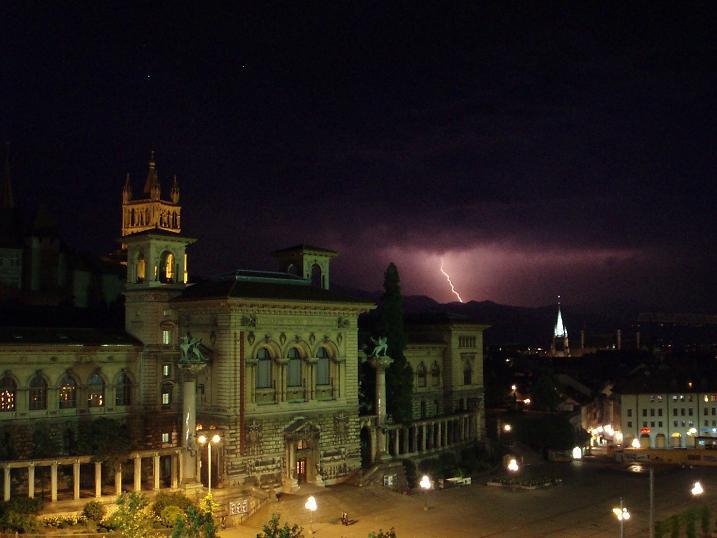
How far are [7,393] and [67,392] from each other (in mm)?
3728

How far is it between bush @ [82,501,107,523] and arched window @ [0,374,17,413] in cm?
848

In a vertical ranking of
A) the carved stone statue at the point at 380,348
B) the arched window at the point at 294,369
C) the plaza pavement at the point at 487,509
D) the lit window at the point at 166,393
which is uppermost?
the carved stone statue at the point at 380,348

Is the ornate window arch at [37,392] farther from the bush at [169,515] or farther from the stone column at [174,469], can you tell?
the bush at [169,515]

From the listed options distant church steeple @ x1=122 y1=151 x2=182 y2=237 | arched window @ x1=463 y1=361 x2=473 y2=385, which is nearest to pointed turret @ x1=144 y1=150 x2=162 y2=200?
distant church steeple @ x1=122 y1=151 x2=182 y2=237

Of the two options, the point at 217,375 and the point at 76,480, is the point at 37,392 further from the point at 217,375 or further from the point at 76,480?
the point at 217,375

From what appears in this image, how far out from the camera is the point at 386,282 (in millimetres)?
68750

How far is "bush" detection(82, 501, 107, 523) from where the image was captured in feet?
146

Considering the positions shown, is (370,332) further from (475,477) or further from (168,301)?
(168,301)

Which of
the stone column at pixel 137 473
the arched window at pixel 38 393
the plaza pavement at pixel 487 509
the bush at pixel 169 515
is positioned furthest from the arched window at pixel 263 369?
the arched window at pixel 38 393

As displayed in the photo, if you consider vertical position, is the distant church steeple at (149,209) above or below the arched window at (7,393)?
above

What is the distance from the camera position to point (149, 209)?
463 ft

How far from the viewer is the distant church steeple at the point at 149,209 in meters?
141

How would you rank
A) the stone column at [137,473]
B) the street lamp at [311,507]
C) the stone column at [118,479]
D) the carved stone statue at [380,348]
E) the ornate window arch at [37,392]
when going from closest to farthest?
1. the stone column at [118,479]
2. the street lamp at [311,507]
3. the stone column at [137,473]
4. the ornate window arch at [37,392]
5. the carved stone statue at [380,348]

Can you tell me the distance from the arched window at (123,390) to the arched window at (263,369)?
817 cm
